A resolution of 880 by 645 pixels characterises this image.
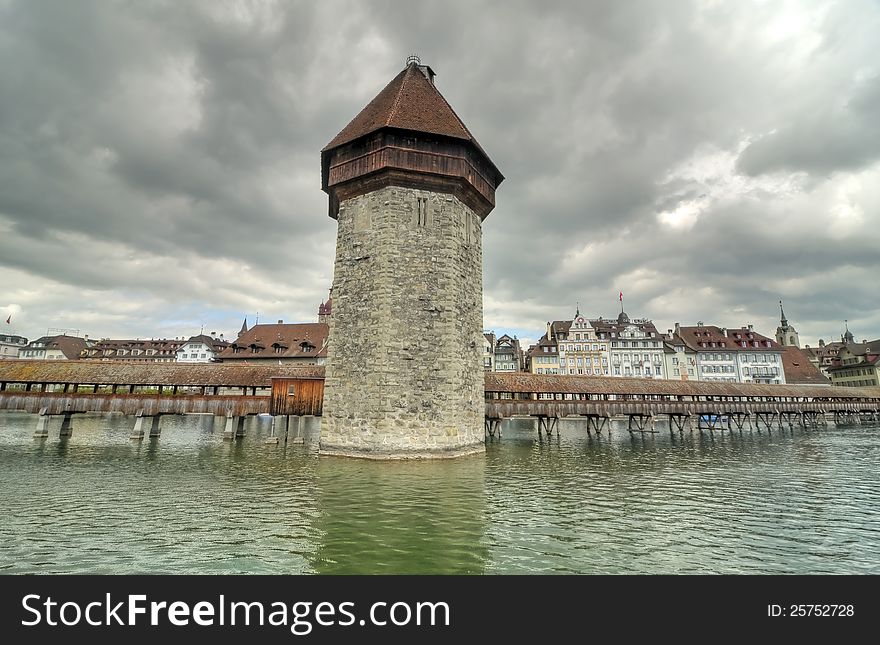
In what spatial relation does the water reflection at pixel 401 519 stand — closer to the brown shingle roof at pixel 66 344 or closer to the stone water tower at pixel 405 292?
the stone water tower at pixel 405 292

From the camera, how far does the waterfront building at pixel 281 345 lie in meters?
46.3

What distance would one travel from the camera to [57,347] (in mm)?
69812

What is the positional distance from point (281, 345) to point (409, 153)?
118 feet

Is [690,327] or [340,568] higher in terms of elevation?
[690,327]

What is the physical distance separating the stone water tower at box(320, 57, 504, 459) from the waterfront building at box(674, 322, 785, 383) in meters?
47.0

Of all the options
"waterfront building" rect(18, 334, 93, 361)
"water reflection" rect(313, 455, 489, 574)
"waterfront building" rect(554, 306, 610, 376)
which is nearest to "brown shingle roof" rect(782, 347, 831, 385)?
"waterfront building" rect(554, 306, 610, 376)

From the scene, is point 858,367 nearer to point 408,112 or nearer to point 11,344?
point 408,112

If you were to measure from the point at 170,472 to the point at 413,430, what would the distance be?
24.0 ft

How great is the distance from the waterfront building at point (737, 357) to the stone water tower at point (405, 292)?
1849 inches

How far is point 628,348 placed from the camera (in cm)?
5303

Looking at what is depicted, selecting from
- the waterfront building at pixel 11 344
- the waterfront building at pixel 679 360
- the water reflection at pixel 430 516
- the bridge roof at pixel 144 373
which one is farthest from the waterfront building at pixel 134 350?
the waterfront building at pixel 679 360
